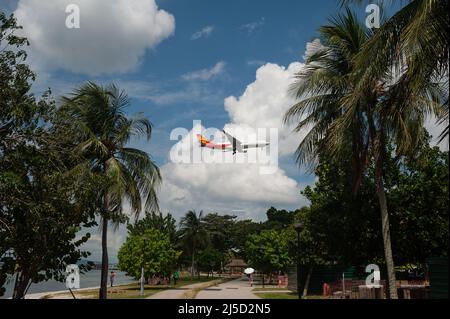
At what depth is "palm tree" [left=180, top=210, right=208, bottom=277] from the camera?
66.9 metres

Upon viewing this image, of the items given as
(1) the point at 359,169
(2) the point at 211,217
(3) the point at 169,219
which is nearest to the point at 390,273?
(1) the point at 359,169

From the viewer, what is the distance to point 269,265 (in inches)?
1939

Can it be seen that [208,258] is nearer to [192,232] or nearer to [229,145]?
[192,232]

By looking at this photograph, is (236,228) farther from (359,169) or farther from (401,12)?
(401,12)

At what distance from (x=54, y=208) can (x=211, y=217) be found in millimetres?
70865

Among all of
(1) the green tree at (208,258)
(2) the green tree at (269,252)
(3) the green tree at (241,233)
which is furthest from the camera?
(3) the green tree at (241,233)

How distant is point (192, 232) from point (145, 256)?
27.1 meters

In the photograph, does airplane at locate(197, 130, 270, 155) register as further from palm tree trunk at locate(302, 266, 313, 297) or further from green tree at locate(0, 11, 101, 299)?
palm tree trunk at locate(302, 266, 313, 297)

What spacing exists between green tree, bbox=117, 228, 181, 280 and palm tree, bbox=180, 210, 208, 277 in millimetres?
25375

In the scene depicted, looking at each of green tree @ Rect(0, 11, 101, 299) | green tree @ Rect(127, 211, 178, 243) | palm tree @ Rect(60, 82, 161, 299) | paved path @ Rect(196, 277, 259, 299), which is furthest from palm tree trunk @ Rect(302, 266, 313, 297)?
green tree @ Rect(127, 211, 178, 243)

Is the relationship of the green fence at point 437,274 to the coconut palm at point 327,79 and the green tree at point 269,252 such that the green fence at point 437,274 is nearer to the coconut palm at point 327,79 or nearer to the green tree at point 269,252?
the coconut palm at point 327,79

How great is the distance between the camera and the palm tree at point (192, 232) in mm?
66875

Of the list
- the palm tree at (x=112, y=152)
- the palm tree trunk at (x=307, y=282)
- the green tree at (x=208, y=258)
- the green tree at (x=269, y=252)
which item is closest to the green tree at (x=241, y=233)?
the green tree at (x=208, y=258)

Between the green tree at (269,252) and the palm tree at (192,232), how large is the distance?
58.8 feet
